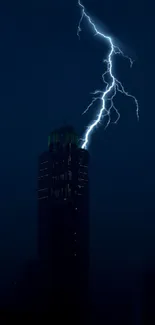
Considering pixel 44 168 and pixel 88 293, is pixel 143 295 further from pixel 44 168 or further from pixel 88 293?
pixel 44 168

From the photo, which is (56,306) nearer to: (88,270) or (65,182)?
(88,270)

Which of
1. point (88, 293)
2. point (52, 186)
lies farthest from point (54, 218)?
point (88, 293)

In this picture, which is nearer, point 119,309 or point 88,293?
point 119,309

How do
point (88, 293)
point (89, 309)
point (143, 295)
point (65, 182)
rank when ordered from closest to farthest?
1. point (143, 295)
2. point (89, 309)
3. point (88, 293)
4. point (65, 182)

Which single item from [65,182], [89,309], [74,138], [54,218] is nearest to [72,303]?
[89,309]

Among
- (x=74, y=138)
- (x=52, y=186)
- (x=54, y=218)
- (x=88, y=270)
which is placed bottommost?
(x=88, y=270)

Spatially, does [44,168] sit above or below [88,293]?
above

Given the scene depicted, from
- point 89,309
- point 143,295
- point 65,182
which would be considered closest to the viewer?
point 143,295
